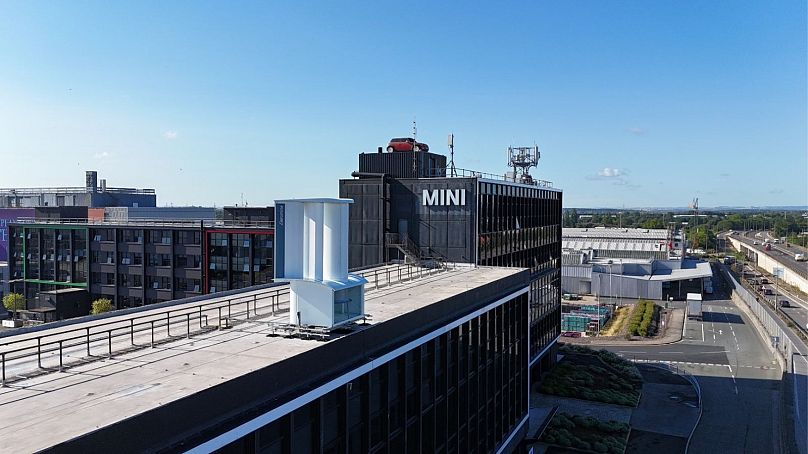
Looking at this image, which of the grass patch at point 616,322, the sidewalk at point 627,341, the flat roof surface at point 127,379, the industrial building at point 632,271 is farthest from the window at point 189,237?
the industrial building at point 632,271

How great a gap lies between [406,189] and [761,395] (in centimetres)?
4086

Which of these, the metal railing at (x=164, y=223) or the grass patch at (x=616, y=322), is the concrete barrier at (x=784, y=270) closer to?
the grass patch at (x=616, y=322)

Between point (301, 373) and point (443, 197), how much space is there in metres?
30.5

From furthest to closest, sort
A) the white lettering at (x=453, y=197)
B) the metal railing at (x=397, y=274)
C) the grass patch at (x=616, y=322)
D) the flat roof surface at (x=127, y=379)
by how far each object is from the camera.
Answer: the grass patch at (x=616, y=322)
the white lettering at (x=453, y=197)
the metal railing at (x=397, y=274)
the flat roof surface at (x=127, y=379)

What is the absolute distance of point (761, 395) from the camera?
58.7 m

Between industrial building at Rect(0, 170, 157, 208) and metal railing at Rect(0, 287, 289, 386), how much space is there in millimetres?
89026

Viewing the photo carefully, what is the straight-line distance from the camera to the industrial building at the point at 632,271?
380 ft

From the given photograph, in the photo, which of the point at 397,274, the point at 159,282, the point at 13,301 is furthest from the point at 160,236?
the point at 397,274

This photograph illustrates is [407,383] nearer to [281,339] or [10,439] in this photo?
[281,339]

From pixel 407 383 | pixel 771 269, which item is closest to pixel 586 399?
pixel 407 383

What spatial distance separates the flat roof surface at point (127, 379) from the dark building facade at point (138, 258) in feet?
145

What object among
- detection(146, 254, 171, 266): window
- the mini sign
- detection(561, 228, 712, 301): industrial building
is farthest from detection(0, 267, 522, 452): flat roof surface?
detection(561, 228, 712, 301): industrial building

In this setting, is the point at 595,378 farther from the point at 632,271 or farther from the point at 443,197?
the point at 632,271

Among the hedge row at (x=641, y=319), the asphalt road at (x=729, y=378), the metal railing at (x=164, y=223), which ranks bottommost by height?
the asphalt road at (x=729, y=378)
